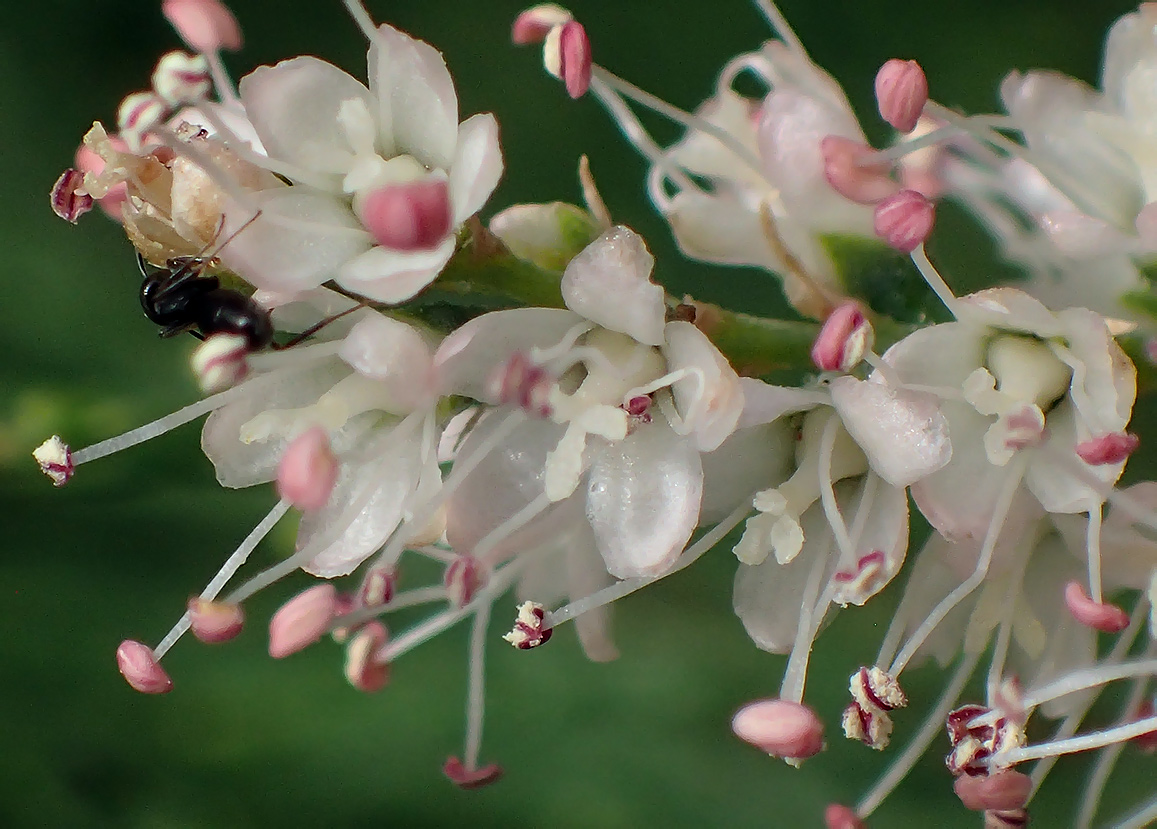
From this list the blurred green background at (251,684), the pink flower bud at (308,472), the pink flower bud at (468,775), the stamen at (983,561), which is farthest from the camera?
the blurred green background at (251,684)

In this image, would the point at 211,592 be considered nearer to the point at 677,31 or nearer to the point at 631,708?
the point at 631,708

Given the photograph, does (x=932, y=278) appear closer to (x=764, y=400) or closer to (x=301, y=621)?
(x=764, y=400)

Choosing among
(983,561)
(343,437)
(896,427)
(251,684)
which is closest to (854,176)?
(896,427)

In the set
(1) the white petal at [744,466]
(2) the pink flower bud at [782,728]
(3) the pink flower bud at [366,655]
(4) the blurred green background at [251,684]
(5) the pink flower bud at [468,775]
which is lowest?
(4) the blurred green background at [251,684]

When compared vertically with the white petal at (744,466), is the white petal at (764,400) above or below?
above

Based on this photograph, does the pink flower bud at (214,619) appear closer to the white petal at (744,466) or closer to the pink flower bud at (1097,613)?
the white petal at (744,466)

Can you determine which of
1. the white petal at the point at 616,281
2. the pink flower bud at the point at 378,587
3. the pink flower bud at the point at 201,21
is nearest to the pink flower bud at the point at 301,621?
the pink flower bud at the point at 378,587

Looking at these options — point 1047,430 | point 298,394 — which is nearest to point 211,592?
point 298,394
